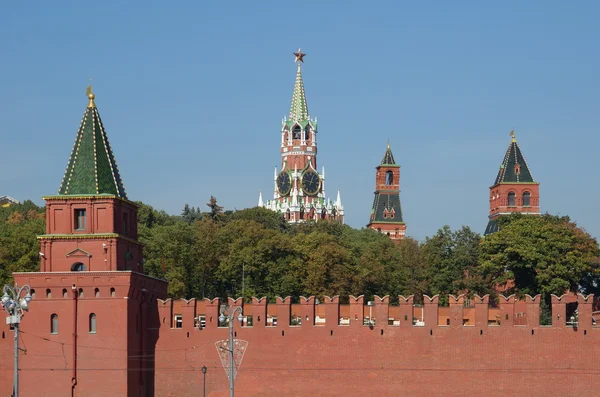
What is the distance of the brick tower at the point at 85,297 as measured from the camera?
77.2 m

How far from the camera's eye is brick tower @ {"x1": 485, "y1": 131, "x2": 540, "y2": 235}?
515 ft

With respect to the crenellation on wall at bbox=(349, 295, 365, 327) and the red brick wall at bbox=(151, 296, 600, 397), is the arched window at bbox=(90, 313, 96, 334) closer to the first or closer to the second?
the red brick wall at bbox=(151, 296, 600, 397)

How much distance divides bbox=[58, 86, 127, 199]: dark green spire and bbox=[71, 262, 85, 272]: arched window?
3.52m

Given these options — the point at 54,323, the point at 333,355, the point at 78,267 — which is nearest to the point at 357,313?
the point at 333,355

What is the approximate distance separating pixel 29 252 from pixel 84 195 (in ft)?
66.1

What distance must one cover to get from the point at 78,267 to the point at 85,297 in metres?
1.66

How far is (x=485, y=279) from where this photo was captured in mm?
99875

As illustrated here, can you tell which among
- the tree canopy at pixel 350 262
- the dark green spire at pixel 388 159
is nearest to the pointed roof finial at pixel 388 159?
the dark green spire at pixel 388 159

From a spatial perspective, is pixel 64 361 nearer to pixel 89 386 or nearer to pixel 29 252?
pixel 89 386

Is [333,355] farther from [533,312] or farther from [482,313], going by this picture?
[533,312]

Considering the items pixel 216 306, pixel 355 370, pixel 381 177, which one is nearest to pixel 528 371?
pixel 355 370

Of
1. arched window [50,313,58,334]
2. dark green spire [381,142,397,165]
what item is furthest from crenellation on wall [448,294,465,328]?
dark green spire [381,142,397,165]

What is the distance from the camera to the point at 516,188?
157 metres

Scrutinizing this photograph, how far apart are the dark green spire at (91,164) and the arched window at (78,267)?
352 centimetres
